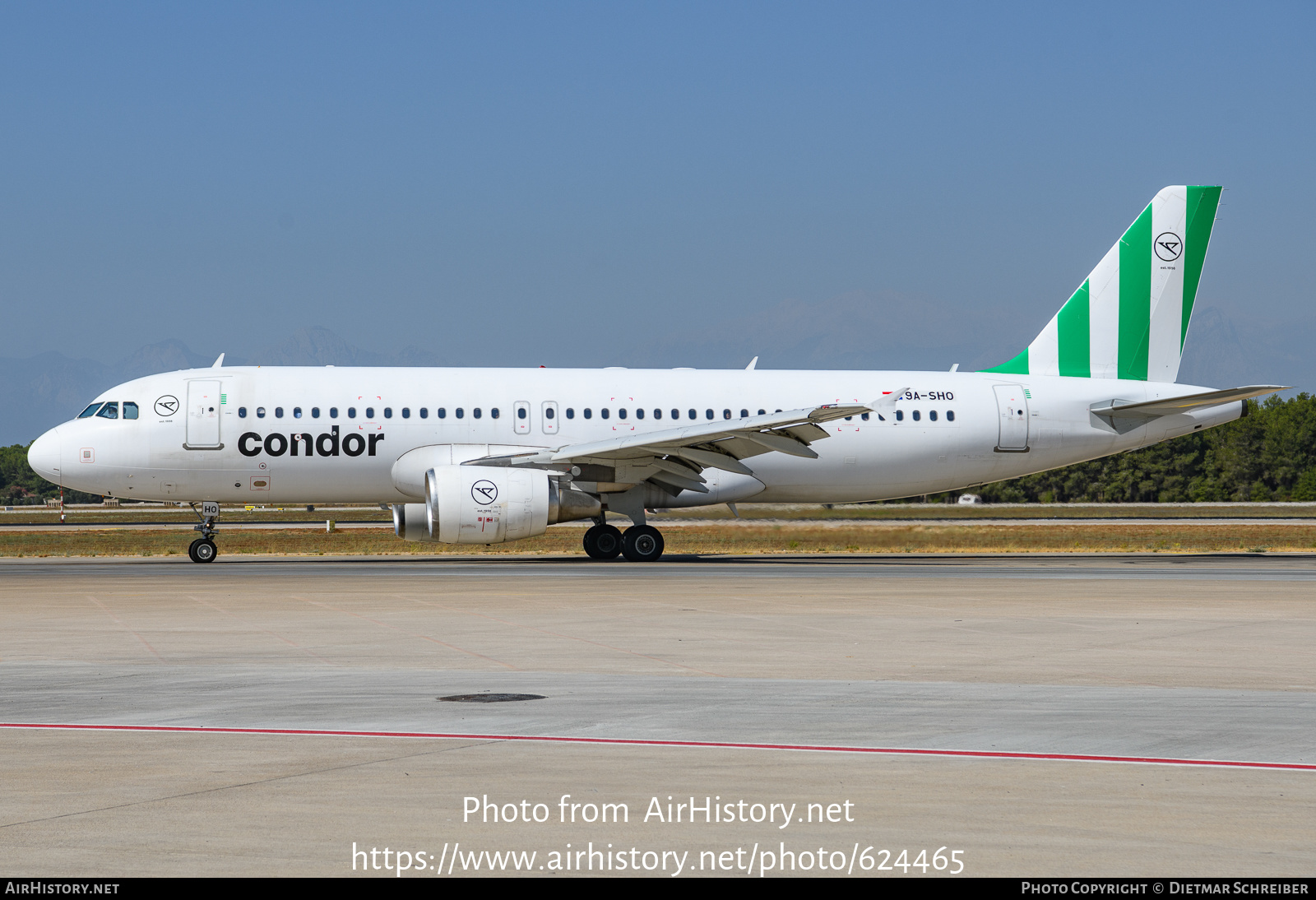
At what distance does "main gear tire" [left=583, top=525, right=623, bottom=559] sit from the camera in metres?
27.9

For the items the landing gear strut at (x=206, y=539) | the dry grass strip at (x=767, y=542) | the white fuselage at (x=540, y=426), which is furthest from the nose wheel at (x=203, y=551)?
the dry grass strip at (x=767, y=542)

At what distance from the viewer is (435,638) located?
1387cm

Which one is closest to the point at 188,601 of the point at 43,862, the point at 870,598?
the point at 870,598

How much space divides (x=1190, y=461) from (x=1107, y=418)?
77.7m

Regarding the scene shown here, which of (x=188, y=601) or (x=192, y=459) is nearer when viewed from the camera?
(x=188, y=601)

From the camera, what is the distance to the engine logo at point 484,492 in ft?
82.0

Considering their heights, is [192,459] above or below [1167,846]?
above

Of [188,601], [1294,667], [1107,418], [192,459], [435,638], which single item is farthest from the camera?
[1107,418]

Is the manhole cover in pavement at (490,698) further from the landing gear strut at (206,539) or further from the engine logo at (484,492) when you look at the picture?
the landing gear strut at (206,539)

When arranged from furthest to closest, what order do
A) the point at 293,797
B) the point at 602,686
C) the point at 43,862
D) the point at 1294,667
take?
the point at 1294,667 → the point at 602,686 → the point at 293,797 → the point at 43,862

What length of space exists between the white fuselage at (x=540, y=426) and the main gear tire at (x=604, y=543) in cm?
152

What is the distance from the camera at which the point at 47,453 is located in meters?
26.9

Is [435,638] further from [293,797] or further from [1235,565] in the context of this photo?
[1235,565]

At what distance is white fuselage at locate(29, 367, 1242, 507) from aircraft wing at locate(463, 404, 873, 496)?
2.70 feet
